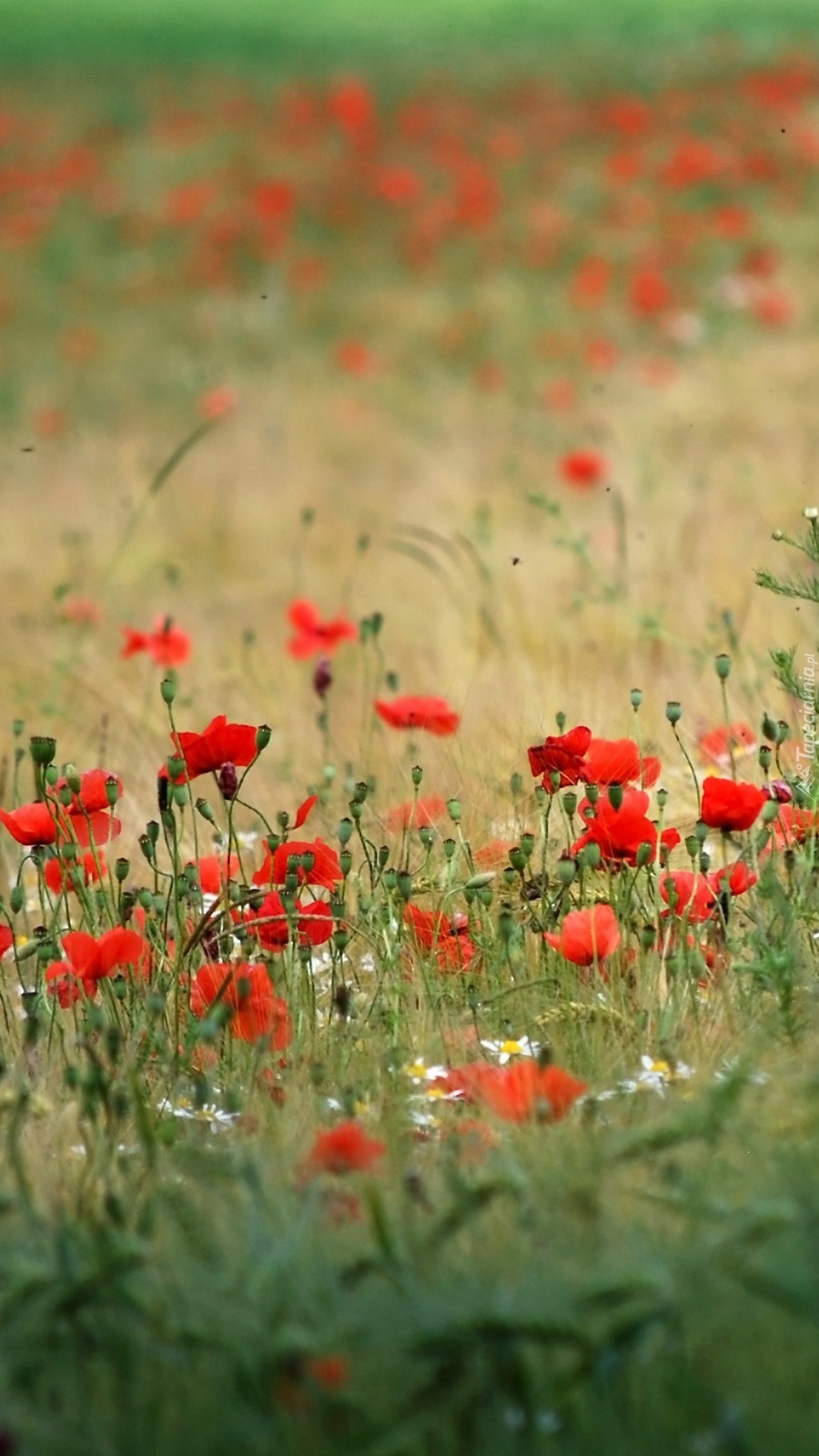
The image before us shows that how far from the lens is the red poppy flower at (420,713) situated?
231 cm

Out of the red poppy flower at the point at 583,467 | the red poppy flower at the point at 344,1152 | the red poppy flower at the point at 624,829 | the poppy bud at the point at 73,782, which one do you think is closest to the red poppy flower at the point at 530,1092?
the red poppy flower at the point at 344,1152

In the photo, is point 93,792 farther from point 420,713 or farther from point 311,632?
point 311,632

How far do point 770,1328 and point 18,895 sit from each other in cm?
100

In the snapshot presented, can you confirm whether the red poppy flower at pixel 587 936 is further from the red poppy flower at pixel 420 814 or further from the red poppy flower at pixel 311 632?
the red poppy flower at pixel 311 632

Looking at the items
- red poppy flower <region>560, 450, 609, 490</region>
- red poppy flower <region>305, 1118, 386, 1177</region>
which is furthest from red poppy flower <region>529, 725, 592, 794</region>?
red poppy flower <region>560, 450, 609, 490</region>

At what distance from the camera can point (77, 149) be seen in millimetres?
10086

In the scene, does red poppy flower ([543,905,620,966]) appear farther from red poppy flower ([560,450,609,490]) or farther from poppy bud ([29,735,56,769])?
red poppy flower ([560,450,609,490])

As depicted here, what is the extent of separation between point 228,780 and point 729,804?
529 millimetres

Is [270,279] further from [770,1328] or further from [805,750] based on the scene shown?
[770,1328]

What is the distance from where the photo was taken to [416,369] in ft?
24.7

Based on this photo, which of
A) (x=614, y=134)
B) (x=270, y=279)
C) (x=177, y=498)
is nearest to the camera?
(x=177, y=498)

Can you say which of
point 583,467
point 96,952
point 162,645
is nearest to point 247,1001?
point 96,952

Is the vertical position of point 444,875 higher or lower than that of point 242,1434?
higher

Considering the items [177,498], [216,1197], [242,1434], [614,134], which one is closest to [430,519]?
[177,498]
